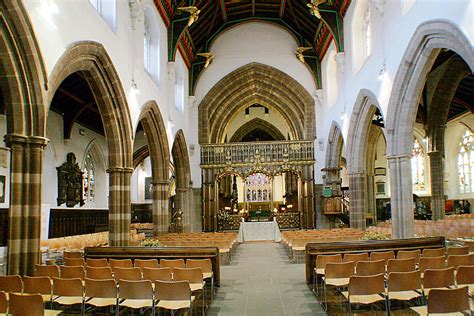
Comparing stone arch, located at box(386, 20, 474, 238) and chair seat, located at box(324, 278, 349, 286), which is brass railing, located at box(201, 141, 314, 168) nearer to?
stone arch, located at box(386, 20, 474, 238)

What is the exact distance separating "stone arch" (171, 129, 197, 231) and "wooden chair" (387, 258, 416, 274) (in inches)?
678

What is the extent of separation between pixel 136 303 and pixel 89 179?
18.3m

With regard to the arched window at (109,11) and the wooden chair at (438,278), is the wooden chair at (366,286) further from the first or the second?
the arched window at (109,11)

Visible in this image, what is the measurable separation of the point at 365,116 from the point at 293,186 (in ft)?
49.9

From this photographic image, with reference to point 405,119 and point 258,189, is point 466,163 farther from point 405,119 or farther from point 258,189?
point 405,119

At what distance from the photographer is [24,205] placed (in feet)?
26.5

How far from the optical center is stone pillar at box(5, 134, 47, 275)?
26.0 ft

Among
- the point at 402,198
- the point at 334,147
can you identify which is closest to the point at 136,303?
the point at 402,198

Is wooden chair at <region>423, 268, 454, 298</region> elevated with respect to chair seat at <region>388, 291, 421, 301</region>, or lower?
elevated

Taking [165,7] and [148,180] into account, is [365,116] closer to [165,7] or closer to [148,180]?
[165,7]

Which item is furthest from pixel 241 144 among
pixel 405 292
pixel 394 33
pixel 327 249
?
pixel 405 292

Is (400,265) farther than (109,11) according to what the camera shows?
No


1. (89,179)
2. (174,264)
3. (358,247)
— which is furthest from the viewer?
(89,179)

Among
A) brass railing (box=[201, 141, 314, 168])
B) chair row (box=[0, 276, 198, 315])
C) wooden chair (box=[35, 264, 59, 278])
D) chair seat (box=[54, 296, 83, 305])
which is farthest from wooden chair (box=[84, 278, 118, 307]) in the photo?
brass railing (box=[201, 141, 314, 168])
